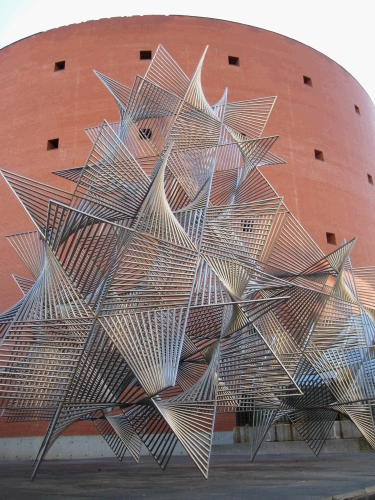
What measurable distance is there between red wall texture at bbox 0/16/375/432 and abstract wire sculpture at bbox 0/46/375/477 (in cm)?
465

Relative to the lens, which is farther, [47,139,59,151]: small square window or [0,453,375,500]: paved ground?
[47,139,59,151]: small square window

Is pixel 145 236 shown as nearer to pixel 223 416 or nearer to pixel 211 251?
pixel 211 251

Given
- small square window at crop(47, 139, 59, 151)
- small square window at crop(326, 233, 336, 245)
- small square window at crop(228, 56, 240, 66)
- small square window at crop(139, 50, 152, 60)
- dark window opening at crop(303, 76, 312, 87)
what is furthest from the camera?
dark window opening at crop(303, 76, 312, 87)

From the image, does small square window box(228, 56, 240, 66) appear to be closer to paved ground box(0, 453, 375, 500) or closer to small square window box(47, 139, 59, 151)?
small square window box(47, 139, 59, 151)

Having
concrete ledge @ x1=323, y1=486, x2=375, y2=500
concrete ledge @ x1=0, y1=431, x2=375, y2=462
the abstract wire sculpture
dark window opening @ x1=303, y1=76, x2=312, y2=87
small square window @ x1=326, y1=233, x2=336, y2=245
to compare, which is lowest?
concrete ledge @ x1=0, y1=431, x2=375, y2=462

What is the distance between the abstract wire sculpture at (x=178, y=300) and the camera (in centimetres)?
738

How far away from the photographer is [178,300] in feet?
25.2

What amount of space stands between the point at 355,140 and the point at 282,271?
443 inches

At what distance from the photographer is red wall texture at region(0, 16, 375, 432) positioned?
17.6 meters

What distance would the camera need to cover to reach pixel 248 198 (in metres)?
11.5

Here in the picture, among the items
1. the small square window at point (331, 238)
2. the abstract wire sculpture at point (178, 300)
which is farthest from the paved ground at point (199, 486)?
the small square window at point (331, 238)

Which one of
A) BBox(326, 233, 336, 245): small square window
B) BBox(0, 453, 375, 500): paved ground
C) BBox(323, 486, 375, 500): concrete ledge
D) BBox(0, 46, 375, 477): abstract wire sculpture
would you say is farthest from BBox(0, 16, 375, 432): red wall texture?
BBox(323, 486, 375, 500): concrete ledge

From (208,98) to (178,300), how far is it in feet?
38.3

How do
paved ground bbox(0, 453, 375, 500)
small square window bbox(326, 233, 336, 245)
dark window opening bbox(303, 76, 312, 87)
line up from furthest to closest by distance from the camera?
dark window opening bbox(303, 76, 312, 87)
small square window bbox(326, 233, 336, 245)
paved ground bbox(0, 453, 375, 500)
